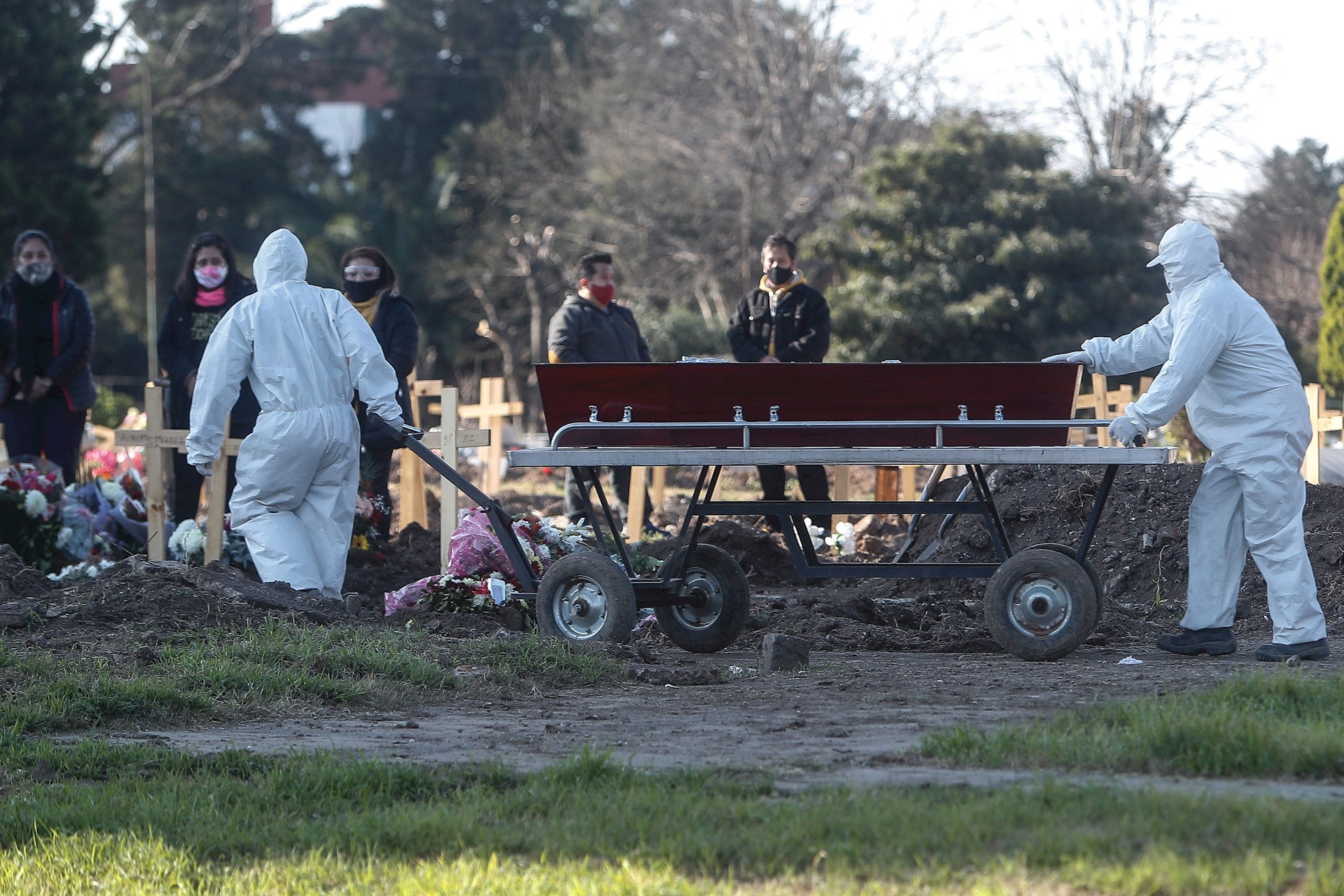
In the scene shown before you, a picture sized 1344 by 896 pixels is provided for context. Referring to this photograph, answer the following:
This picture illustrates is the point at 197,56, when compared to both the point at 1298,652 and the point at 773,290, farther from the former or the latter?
the point at 1298,652

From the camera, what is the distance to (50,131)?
34031 mm

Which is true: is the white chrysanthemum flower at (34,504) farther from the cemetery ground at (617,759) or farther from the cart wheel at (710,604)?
the cart wheel at (710,604)

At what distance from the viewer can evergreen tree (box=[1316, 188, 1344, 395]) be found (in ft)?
100

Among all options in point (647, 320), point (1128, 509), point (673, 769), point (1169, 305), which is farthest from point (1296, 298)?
point (673, 769)

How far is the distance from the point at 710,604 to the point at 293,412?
2.31 m

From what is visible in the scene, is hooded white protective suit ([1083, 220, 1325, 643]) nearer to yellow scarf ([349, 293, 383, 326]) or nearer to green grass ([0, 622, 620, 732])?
green grass ([0, 622, 620, 732])

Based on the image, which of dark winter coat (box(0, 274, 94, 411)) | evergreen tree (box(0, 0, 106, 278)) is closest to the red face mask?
dark winter coat (box(0, 274, 94, 411))

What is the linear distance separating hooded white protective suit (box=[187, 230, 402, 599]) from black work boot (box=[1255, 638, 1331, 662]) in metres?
4.09

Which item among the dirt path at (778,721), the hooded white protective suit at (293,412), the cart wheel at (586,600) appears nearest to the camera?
the dirt path at (778,721)

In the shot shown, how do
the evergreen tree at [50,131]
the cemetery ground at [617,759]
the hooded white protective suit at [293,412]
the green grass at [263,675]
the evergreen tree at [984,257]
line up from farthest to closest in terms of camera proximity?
the evergreen tree at [50,131] → the evergreen tree at [984,257] → the hooded white protective suit at [293,412] → the green grass at [263,675] → the cemetery ground at [617,759]

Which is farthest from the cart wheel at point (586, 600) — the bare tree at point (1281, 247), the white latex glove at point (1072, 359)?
the bare tree at point (1281, 247)

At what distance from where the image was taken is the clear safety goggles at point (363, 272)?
10.3m

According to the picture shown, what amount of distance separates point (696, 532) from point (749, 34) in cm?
2658

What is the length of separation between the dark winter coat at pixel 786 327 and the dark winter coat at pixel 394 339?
7.37 feet
